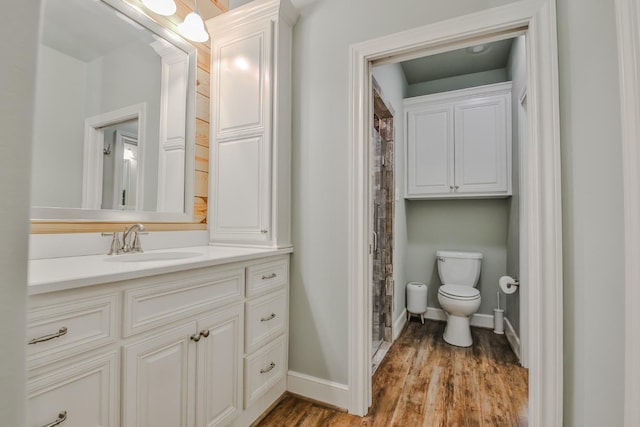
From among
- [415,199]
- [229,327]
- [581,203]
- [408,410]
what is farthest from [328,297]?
[415,199]

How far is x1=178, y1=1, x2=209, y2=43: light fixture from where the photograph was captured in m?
1.71

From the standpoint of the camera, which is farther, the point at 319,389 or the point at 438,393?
the point at 438,393

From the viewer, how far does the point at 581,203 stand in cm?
121

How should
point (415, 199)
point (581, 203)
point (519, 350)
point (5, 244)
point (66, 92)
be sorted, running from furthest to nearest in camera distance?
point (415, 199) → point (519, 350) → point (66, 92) → point (581, 203) → point (5, 244)

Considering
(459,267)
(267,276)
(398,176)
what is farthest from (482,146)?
(267,276)

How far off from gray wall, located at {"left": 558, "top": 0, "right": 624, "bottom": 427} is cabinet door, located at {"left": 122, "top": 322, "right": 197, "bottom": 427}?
1517 mm

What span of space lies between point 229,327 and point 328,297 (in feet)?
1.98

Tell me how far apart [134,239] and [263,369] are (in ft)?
3.10

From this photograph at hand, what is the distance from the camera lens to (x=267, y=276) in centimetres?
161

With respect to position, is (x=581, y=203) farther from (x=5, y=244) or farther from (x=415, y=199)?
(x=415, y=199)

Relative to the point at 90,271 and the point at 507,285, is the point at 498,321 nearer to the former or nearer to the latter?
the point at 507,285

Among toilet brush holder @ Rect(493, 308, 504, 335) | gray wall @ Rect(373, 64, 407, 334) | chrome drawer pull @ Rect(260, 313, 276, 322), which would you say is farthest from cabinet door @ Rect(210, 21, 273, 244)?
toilet brush holder @ Rect(493, 308, 504, 335)

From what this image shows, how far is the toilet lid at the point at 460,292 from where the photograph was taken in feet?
8.38

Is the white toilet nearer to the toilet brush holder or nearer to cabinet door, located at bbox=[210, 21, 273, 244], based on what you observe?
the toilet brush holder
